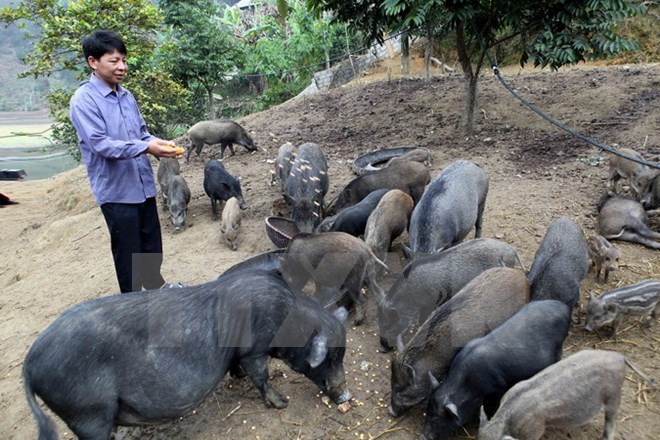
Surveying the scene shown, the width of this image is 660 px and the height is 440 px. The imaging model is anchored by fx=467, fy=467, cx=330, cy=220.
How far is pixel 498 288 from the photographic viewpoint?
3.79 m

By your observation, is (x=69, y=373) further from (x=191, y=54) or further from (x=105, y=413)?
(x=191, y=54)

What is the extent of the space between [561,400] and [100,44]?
4.19 metres

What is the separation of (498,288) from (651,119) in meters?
6.85

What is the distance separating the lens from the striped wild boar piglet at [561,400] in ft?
9.37

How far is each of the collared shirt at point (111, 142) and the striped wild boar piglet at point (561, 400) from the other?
3270 mm

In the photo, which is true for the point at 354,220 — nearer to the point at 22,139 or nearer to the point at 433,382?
the point at 433,382

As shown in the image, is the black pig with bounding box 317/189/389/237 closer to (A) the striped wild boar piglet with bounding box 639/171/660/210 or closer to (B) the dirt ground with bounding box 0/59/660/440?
(B) the dirt ground with bounding box 0/59/660/440

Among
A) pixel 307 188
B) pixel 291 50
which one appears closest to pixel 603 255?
pixel 307 188

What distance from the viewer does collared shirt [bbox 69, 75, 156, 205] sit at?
12.3 ft

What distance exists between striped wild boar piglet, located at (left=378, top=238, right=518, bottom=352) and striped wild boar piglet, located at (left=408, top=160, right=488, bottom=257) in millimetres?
559

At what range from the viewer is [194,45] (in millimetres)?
14070

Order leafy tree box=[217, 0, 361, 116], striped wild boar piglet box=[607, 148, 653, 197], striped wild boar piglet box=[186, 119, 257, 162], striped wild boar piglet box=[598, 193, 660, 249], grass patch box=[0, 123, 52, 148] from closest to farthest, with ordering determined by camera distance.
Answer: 1. striped wild boar piglet box=[598, 193, 660, 249]
2. striped wild boar piglet box=[607, 148, 653, 197]
3. striped wild boar piglet box=[186, 119, 257, 162]
4. leafy tree box=[217, 0, 361, 116]
5. grass patch box=[0, 123, 52, 148]

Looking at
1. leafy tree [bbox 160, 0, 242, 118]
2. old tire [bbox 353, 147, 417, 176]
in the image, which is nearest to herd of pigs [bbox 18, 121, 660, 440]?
old tire [bbox 353, 147, 417, 176]

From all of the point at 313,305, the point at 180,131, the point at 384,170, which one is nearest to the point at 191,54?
the point at 180,131
